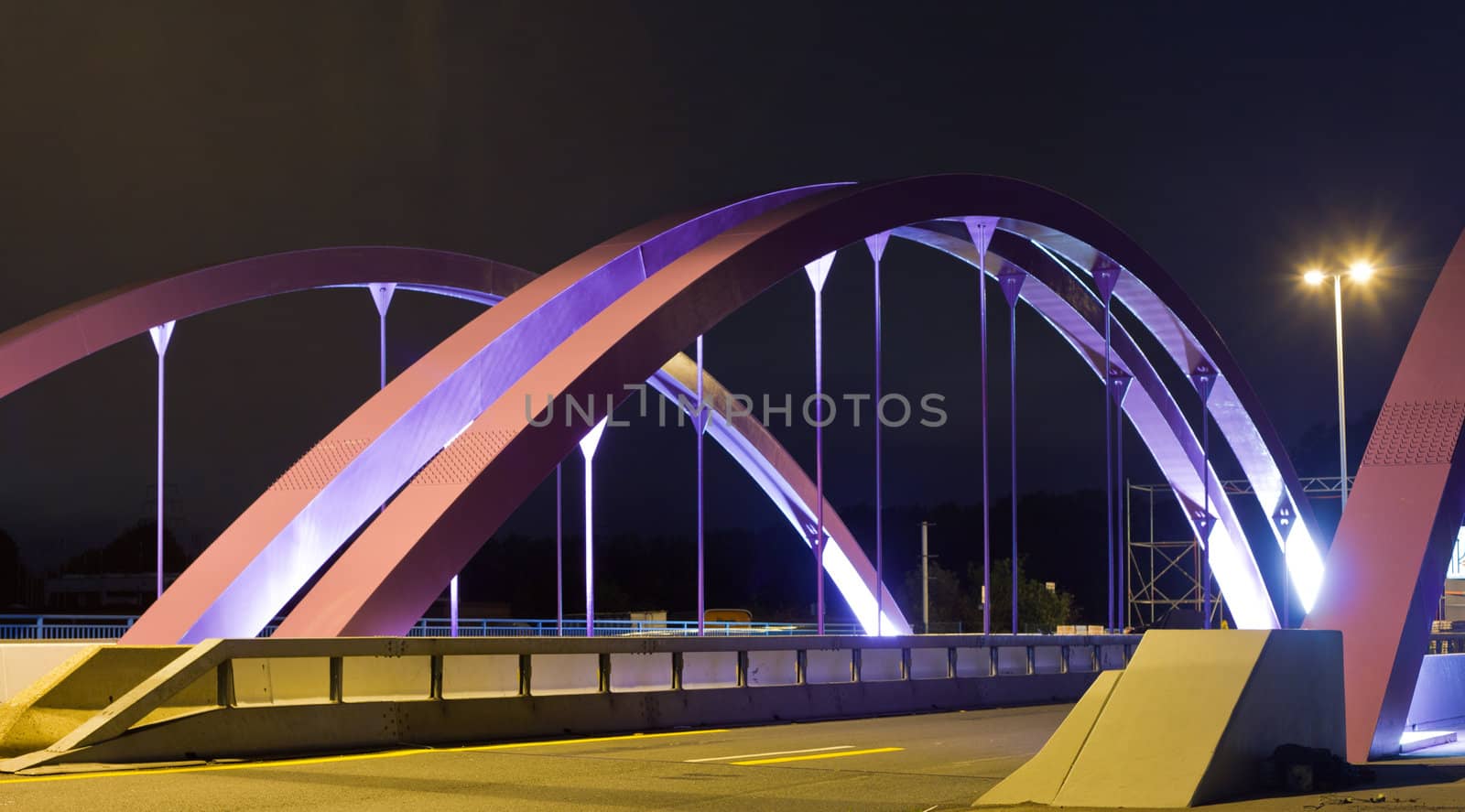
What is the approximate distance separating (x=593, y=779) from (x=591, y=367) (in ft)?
23.9

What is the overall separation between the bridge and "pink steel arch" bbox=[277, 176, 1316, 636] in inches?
1.3

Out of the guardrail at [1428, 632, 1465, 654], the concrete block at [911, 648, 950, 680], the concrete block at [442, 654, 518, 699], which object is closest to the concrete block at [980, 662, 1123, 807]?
the concrete block at [442, 654, 518, 699]

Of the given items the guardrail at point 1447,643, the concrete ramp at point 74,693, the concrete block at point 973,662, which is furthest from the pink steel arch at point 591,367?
the guardrail at point 1447,643

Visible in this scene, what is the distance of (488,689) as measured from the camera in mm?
14906

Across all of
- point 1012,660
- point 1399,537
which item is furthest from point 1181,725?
point 1012,660

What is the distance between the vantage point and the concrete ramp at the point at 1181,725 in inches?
348

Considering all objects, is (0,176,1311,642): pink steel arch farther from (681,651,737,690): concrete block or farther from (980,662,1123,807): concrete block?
(980,662,1123,807): concrete block

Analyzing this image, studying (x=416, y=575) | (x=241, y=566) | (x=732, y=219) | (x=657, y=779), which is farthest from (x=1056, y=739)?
(x=732, y=219)

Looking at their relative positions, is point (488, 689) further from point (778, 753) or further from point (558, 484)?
point (558, 484)

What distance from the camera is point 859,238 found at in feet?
71.9

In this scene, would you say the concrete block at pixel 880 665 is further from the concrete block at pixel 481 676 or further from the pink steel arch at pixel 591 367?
the concrete block at pixel 481 676

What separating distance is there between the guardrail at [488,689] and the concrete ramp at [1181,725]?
5.95 meters

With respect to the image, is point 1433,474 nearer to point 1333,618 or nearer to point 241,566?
point 1333,618

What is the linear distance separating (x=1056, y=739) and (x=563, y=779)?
3.20 meters
